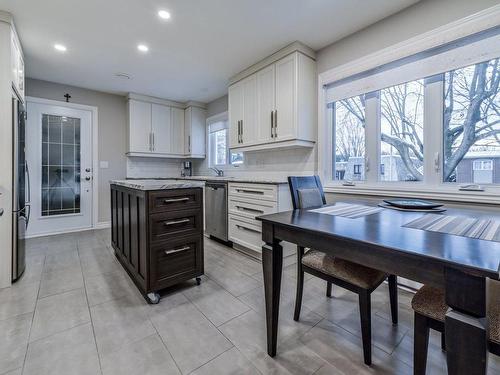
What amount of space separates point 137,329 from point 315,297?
1330mm

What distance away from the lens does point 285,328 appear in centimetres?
161

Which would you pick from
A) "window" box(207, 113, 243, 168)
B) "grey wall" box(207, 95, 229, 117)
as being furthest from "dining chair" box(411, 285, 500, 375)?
"grey wall" box(207, 95, 229, 117)

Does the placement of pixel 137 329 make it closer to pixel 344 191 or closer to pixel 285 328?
pixel 285 328

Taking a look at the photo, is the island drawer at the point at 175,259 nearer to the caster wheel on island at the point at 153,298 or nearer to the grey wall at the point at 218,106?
the caster wheel on island at the point at 153,298

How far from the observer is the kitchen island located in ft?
6.23

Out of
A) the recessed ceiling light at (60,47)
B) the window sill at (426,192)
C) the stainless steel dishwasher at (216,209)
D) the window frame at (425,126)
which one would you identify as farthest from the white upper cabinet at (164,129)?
the window sill at (426,192)

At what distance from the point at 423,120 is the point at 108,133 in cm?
471

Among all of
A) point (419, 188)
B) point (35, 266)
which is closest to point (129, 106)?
point (35, 266)

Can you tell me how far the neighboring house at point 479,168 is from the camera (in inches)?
71.6

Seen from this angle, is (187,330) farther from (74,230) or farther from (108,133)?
Result: (108,133)

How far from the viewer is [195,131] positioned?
4980 millimetres

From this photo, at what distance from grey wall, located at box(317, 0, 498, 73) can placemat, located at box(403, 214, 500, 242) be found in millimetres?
1708

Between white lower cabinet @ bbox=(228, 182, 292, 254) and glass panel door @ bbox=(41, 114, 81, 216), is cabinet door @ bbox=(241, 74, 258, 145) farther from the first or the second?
glass panel door @ bbox=(41, 114, 81, 216)

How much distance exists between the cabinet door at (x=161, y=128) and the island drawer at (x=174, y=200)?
9.79 ft
